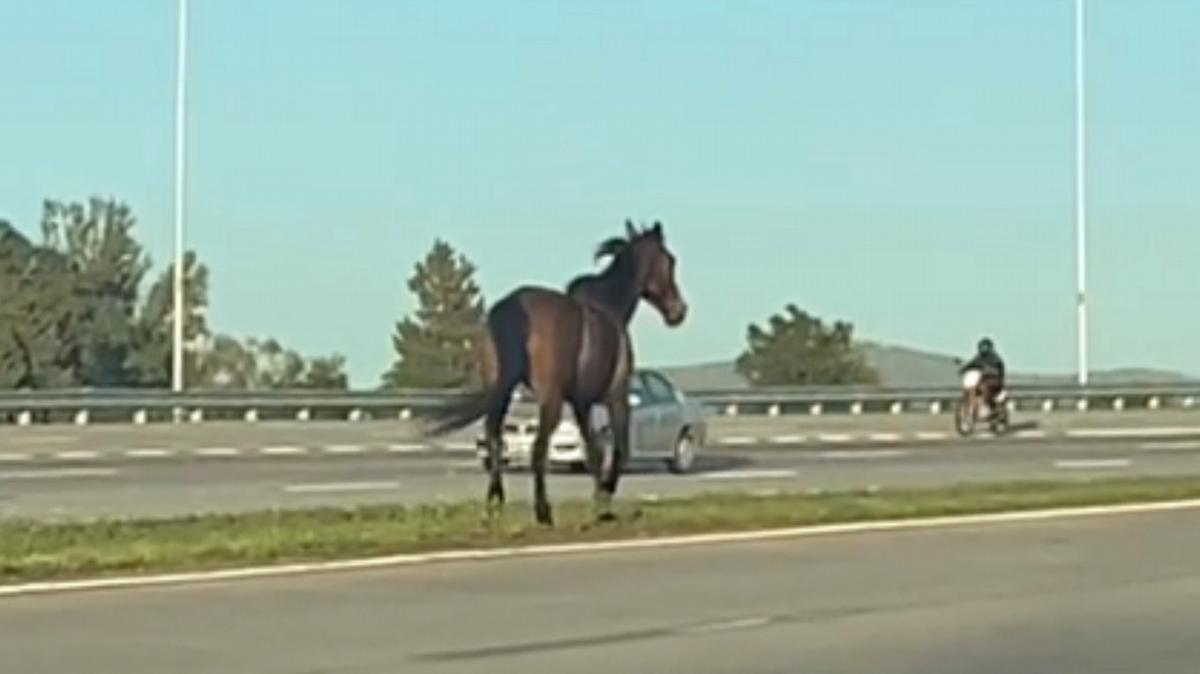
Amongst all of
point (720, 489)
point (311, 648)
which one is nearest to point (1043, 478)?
point (720, 489)

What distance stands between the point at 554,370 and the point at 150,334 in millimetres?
69565

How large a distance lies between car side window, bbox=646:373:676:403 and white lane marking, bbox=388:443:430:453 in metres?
4.74

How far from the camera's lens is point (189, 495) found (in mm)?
29203

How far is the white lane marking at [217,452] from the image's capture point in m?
39.2

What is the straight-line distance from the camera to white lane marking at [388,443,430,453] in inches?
1615

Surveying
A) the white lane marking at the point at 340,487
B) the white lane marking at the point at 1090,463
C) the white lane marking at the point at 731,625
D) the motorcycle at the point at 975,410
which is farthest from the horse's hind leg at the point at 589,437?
the motorcycle at the point at 975,410

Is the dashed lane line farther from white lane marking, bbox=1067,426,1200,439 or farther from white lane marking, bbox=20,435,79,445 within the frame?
white lane marking, bbox=1067,426,1200,439

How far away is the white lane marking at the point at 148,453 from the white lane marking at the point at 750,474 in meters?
8.14

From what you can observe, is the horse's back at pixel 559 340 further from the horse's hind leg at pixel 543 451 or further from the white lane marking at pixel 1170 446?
the white lane marking at pixel 1170 446

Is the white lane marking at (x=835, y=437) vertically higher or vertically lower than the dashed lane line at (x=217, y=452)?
higher

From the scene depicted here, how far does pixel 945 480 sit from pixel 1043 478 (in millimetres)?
1188

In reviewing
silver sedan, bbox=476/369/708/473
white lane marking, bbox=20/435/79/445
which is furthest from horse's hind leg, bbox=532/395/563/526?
white lane marking, bbox=20/435/79/445

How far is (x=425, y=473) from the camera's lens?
112 feet

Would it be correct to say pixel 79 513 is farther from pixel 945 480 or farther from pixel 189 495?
pixel 945 480
